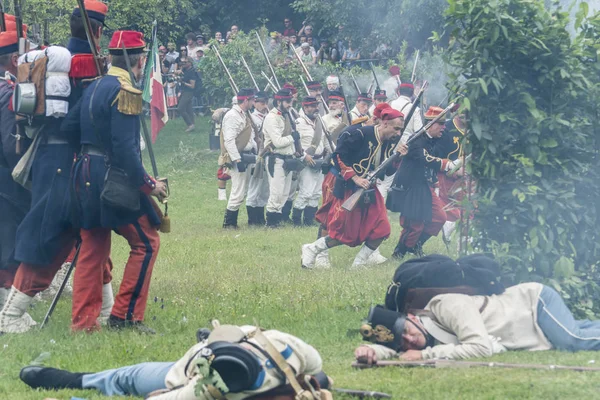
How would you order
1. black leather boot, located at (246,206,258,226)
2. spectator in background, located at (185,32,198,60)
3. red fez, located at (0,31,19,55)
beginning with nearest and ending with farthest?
red fez, located at (0,31,19,55) → black leather boot, located at (246,206,258,226) → spectator in background, located at (185,32,198,60)

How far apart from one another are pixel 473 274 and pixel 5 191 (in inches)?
159

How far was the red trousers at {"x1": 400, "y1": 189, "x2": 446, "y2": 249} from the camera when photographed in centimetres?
1216

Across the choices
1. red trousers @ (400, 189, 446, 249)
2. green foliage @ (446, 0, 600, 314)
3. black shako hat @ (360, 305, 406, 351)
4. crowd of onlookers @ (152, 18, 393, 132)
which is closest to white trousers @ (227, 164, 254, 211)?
red trousers @ (400, 189, 446, 249)

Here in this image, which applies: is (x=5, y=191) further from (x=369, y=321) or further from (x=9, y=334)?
(x=369, y=321)

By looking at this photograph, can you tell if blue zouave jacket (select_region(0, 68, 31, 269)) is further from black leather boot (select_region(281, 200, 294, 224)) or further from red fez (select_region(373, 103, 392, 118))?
black leather boot (select_region(281, 200, 294, 224))

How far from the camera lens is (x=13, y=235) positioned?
8.70 metres

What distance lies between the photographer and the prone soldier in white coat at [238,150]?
628 inches

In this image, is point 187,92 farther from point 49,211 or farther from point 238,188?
point 49,211

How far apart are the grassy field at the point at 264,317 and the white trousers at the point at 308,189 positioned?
42.1 inches

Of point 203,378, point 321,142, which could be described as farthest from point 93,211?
point 321,142

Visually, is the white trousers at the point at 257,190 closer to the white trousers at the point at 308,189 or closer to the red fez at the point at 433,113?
the white trousers at the point at 308,189

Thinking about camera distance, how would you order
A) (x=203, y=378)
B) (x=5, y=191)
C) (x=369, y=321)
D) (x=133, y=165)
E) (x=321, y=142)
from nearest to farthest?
(x=203, y=378) < (x=369, y=321) < (x=133, y=165) < (x=5, y=191) < (x=321, y=142)

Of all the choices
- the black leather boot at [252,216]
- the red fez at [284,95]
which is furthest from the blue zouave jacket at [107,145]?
the red fez at [284,95]

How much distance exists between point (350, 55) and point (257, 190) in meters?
11.5
